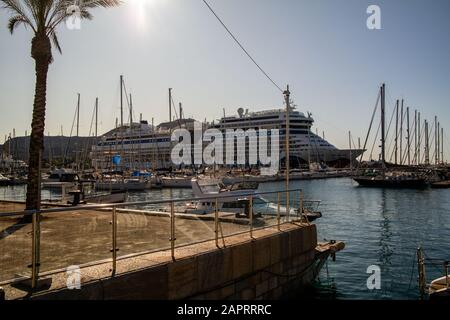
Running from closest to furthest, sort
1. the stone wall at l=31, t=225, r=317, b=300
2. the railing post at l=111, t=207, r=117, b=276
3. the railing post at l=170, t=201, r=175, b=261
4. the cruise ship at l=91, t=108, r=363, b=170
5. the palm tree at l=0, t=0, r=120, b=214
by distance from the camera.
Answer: the stone wall at l=31, t=225, r=317, b=300
the railing post at l=111, t=207, r=117, b=276
the railing post at l=170, t=201, r=175, b=261
the palm tree at l=0, t=0, r=120, b=214
the cruise ship at l=91, t=108, r=363, b=170

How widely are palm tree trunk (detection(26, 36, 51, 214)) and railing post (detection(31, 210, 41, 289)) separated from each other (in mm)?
9699

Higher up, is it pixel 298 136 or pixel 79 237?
pixel 298 136

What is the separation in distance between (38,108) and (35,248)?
10384 millimetres

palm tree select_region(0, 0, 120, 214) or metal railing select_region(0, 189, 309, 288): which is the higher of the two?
palm tree select_region(0, 0, 120, 214)

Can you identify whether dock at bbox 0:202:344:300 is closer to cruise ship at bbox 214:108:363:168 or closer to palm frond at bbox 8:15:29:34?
palm frond at bbox 8:15:29:34

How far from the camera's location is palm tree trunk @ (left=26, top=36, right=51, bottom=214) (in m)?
14.9

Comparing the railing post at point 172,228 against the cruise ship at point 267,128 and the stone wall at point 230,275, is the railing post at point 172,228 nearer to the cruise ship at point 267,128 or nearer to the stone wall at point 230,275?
the stone wall at point 230,275

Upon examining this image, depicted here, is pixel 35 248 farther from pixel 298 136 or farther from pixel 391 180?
pixel 298 136

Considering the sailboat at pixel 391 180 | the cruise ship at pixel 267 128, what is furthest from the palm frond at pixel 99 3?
the cruise ship at pixel 267 128

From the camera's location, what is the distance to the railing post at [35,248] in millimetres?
5918

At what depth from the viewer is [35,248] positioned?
602 centimetres

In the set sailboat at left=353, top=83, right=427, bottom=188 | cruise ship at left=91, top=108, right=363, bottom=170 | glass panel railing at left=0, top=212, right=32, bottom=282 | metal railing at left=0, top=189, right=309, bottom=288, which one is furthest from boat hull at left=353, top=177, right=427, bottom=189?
glass panel railing at left=0, top=212, right=32, bottom=282

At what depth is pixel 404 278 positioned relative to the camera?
16.7 m

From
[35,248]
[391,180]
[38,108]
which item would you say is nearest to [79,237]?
[35,248]
